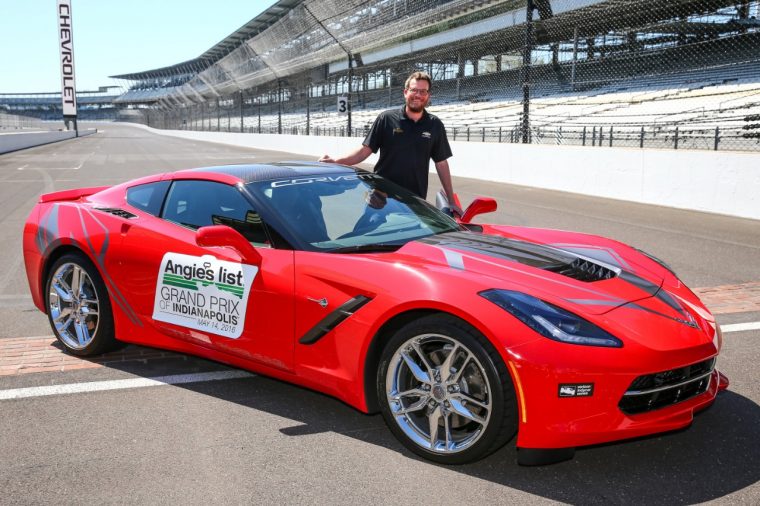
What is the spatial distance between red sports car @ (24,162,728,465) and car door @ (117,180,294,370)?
0.04 ft

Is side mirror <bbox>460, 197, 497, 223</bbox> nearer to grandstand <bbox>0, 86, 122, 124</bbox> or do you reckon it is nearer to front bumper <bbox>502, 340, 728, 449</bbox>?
front bumper <bbox>502, 340, 728, 449</bbox>

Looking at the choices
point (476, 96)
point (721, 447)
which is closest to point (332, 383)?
point (721, 447)

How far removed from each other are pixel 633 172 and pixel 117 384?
11.8m

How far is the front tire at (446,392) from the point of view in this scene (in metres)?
2.88

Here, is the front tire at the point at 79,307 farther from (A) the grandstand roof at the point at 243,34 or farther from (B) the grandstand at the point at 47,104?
(B) the grandstand at the point at 47,104

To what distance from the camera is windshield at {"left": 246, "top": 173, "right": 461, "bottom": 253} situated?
3.73 meters

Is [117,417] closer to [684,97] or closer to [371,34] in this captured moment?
[684,97]

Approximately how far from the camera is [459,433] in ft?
10.2

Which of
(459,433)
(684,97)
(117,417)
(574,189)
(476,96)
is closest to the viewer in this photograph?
(459,433)

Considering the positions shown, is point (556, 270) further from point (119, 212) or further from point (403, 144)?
point (119, 212)

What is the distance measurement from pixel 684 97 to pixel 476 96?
44.1 feet

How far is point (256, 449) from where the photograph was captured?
10.9ft

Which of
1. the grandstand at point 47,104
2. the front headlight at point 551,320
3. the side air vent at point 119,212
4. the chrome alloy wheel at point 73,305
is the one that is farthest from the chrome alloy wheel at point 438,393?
the grandstand at point 47,104

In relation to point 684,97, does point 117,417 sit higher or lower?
lower
